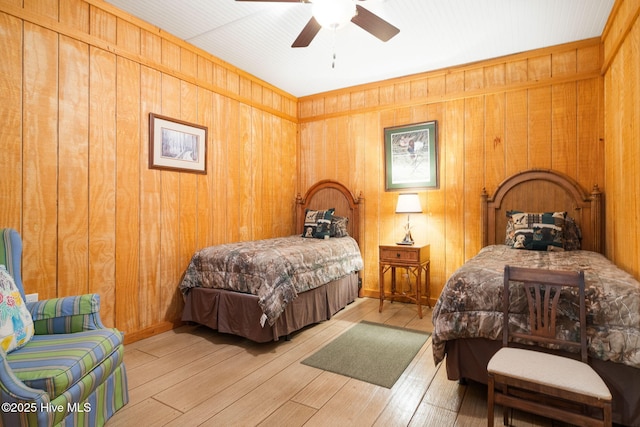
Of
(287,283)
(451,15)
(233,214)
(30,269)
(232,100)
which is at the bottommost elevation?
(287,283)

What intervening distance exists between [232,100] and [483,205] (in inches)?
128

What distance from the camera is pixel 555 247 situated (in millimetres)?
3084

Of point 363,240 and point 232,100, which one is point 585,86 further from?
point 232,100

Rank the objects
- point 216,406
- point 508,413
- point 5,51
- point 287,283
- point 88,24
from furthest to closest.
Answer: point 287,283 → point 88,24 → point 5,51 → point 216,406 → point 508,413

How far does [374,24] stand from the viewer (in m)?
2.46

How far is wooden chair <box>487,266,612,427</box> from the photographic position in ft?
4.91

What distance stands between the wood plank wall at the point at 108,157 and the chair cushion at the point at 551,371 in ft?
9.69

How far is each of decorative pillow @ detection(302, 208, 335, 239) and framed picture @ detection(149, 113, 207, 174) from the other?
4.99 feet

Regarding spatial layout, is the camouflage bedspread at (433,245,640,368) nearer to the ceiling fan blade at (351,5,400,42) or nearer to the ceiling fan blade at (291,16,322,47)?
the ceiling fan blade at (351,5,400,42)

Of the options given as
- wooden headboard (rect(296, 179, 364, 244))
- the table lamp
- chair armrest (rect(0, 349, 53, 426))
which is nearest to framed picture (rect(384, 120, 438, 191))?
the table lamp

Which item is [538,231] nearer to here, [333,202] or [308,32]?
[333,202]

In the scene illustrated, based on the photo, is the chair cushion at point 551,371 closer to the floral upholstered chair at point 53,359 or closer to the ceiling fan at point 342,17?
the floral upholstered chair at point 53,359

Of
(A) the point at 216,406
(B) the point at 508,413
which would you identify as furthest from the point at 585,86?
(A) the point at 216,406

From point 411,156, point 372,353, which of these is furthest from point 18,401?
point 411,156
